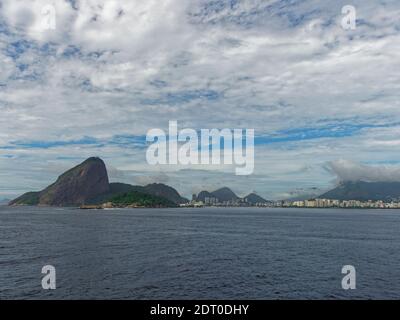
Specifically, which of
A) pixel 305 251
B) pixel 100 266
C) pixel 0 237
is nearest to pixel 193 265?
pixel 100 266

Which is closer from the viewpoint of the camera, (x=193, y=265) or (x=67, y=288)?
(x=67, y=288)

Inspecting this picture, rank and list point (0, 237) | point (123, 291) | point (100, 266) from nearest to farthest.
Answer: point (123, 291), point (100, 266), point (0, 237)

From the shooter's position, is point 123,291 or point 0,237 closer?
point 123,291

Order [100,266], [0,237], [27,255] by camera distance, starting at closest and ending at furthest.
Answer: [100,266] → [27,255] → [0,237]
